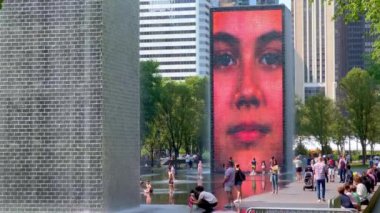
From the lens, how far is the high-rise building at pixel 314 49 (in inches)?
6280

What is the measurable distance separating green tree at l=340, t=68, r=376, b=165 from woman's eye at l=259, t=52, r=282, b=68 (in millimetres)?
21604

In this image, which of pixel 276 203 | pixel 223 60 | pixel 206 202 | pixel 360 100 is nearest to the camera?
pixel 206 202

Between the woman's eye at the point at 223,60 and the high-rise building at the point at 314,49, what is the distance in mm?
104546

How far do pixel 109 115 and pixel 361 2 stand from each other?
849 cm

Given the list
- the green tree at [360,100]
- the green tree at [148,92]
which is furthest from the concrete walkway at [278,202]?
the green tree at [360,100]

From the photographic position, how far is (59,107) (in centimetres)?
1759

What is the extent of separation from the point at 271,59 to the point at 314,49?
366ft

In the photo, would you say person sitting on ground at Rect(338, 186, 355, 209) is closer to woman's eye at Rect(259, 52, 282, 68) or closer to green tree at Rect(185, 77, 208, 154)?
woman's eye at Rect(259, 52, 282, 68)

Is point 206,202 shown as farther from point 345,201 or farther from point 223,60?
point 223,60

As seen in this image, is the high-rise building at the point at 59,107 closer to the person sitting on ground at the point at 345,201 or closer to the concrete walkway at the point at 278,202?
the concrete walkway at the point at 278,202

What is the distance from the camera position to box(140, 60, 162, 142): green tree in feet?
211

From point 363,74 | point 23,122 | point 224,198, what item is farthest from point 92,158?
point 363,74

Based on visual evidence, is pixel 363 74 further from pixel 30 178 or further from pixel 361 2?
pixel 30 178

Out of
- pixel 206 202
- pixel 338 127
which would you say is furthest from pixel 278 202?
pixel 338 127
